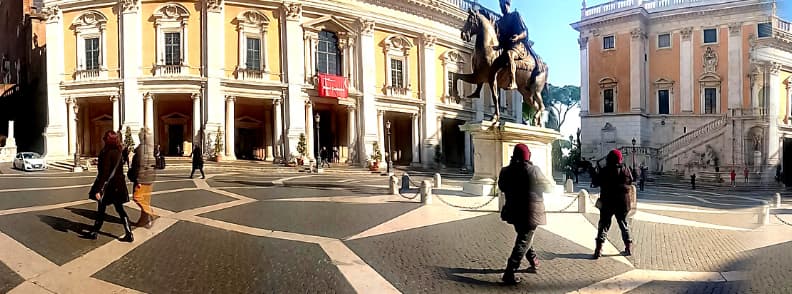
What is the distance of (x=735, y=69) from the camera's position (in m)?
1.34

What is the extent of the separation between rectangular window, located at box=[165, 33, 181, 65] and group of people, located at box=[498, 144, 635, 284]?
3.42 feet

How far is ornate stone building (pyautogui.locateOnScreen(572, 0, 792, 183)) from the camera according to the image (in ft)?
4.25

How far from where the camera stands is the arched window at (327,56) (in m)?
1.74

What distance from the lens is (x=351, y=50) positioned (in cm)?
181

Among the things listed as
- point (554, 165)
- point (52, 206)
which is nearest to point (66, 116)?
point (52, 206)

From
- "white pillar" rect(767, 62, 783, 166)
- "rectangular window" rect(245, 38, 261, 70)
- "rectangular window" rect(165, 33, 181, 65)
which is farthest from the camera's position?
"rectangular window" rect(245, 38, 261, 70)

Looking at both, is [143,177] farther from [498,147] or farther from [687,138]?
[687,138]

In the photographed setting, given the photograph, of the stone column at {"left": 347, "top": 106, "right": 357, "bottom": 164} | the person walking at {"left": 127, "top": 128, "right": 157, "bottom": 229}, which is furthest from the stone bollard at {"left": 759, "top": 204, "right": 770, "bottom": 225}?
the person walking at {"left": 127, "top": 128, "right": 157, "bottom": 229}

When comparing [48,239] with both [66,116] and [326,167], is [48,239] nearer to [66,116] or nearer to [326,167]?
[66,116]

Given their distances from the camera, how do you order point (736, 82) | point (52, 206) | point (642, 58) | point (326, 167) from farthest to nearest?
point (326, 167), point (642, 58), point (52, 206), point (736, 82)

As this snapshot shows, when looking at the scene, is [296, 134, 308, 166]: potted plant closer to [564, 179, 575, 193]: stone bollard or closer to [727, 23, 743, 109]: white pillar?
[564, 179, 575, 193]: stone bollard

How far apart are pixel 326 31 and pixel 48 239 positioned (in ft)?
3.54

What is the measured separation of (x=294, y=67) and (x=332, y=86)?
0.16m

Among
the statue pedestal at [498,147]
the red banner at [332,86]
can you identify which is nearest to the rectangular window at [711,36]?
the statue pedestal at [498,147]
